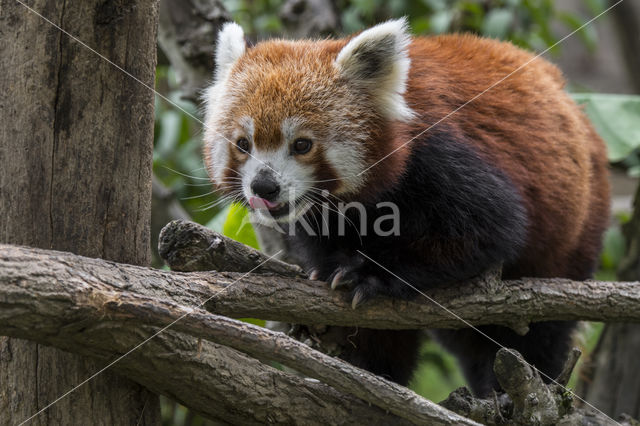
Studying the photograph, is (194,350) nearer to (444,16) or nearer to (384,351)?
(384,351)

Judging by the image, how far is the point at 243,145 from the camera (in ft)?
10.3

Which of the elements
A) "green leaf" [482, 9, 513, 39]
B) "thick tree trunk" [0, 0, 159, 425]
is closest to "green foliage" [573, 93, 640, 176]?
"green leaf" [482, 9, 513, 39]

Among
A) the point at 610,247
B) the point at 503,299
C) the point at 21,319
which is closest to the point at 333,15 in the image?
the point at 610,247

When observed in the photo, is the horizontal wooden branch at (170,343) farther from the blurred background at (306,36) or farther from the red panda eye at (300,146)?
the blurred background at (306,36)

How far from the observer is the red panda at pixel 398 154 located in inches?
121

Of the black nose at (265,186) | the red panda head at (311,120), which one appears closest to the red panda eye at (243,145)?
the red panda head at (311,120)

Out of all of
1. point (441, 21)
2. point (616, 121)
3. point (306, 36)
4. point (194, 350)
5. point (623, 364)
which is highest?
point (441, 21)

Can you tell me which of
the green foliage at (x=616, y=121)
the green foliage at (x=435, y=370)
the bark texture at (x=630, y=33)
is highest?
the bark texture at (x=630, y=33)

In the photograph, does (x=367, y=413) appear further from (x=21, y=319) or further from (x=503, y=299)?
(x=21, y=319)

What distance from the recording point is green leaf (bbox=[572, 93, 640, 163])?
A: 5074 millimetres

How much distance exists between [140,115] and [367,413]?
150 cm

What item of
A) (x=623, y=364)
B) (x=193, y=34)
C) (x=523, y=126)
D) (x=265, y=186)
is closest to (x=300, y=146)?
(x=265, y=186)

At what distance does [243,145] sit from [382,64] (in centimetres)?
71

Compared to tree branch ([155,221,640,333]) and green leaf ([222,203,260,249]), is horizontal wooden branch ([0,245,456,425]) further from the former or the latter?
green leaf ([222,203,260,249])
